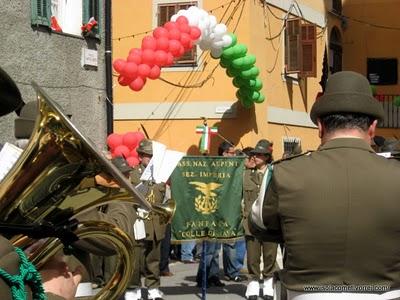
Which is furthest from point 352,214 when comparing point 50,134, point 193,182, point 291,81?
point 291,81

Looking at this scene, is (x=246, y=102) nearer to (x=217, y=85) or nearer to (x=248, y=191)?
(x=217, y=85)

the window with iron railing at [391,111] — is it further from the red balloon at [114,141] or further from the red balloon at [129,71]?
the red balloon at [114,141]

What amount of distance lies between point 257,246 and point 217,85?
26.3 feet

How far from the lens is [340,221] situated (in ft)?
11.4

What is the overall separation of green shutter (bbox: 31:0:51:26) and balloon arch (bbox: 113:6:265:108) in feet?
5.56

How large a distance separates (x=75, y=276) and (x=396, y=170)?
1.44 metres

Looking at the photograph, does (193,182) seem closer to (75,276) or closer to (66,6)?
(66,6)

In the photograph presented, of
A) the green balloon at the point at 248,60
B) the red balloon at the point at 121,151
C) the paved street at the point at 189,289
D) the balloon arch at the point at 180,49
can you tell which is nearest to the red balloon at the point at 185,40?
the balloon arch at the point at 180,49

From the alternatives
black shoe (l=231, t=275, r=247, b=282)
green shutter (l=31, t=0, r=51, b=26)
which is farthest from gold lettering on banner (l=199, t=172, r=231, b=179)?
green shutter (l=31, t=0, r=51, b=26)

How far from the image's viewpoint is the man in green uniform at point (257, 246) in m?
9.50

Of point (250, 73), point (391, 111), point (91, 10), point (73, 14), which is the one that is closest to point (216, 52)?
point (250, 73)

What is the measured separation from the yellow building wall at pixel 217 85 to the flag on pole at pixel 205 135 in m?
0.44

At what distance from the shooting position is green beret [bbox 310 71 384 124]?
12.0 ft

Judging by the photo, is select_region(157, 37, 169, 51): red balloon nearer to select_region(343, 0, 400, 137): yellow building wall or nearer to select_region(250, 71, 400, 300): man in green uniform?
select_region(250, 71, 400, 300): man in green uniform
